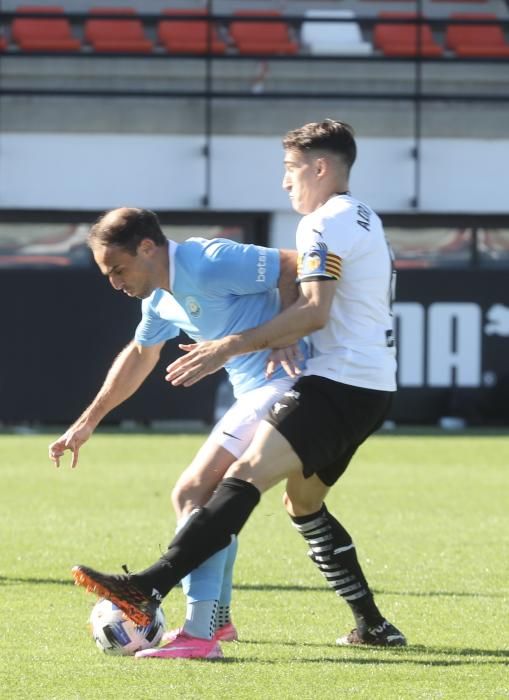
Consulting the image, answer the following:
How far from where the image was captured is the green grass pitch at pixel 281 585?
16.0ft

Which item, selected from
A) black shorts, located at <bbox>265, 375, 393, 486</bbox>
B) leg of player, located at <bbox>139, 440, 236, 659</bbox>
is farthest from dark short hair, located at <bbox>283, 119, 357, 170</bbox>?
leg of player, located at <bbox>139, 440, 236, 659</bbox>

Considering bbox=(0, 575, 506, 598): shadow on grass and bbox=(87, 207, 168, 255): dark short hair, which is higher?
bbox=(87, 207, 168, 255): dark short hair

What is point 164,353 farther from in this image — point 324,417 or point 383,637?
point 324,417

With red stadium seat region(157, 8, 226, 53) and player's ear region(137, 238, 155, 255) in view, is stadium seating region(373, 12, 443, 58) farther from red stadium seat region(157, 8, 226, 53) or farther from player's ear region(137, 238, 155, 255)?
player's ear region(137, 238, 155, 255)

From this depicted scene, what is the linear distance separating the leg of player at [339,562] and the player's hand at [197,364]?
80 cm

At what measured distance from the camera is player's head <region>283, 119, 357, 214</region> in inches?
216

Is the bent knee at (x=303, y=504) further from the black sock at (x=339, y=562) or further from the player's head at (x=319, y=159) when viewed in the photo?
the player's head at (x=319, y=159)

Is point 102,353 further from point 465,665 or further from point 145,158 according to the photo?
point 465,665

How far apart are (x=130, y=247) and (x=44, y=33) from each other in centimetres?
1767

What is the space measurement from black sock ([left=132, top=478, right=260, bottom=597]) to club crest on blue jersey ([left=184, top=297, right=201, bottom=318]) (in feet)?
2.10

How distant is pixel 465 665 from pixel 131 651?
3.93 ft

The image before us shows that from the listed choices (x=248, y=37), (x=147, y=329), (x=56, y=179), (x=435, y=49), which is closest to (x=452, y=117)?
(x=435, y=49)

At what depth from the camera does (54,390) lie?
1908cm

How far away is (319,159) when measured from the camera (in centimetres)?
549
